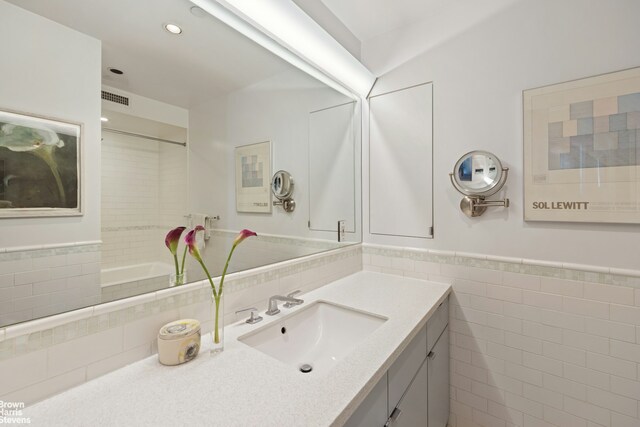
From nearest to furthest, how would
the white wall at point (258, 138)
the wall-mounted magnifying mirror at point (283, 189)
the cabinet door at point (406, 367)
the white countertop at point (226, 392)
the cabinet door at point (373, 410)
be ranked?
the white countertop at point (226, 392) < the cabinet door at point (373, 410) < the cabinet door at point (406, 367) < the white wall at point (258, 138) < the wall-mounted magnifying mirror at point (283, 189)

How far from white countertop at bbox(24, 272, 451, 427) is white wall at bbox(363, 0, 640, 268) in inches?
34.6

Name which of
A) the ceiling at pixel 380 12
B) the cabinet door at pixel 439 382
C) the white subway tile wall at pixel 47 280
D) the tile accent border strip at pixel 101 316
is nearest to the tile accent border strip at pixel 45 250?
the white subway tile wall at pixel 47 280

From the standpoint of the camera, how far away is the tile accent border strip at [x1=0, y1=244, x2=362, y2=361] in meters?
0.65

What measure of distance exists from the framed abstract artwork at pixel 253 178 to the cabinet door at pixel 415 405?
104cm

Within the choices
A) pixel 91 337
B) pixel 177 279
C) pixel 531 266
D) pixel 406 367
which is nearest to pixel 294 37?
pixel 177 279

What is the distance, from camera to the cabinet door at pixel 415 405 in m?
0.97

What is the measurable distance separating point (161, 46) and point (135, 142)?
385 mm

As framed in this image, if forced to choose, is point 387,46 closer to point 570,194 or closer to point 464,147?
point 464,147

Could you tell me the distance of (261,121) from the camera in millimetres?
1445

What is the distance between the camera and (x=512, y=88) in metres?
1.40

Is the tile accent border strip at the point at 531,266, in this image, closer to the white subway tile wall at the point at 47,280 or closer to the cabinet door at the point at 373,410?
the cabinet door at the point at 373,410

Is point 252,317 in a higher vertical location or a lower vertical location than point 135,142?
lower

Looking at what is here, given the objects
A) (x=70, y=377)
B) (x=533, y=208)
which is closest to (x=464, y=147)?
(x=533, y=208)

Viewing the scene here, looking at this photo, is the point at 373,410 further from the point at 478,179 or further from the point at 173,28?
the point at 173,28
